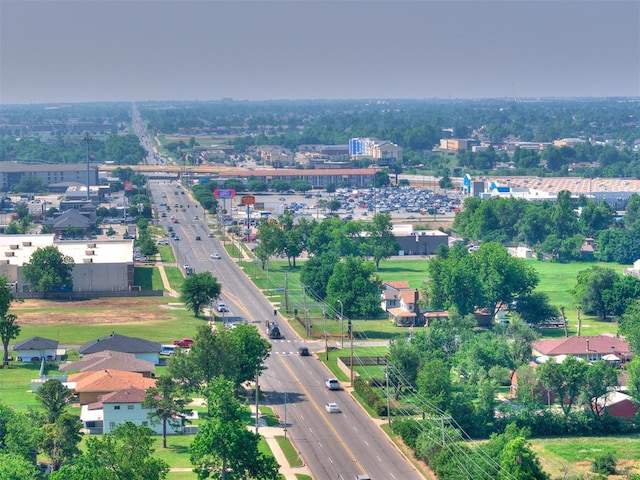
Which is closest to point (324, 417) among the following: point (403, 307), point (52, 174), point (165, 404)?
point (165, 404)

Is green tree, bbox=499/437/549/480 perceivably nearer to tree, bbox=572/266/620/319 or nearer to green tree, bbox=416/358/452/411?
green tree, bbox=416/358/452/411

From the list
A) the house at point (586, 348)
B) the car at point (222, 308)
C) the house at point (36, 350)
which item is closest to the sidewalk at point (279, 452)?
the house at point (36, 350)

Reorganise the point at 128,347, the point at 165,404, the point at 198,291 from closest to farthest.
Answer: the point at 165,404 → the point at 128,347 → the point at 198,291

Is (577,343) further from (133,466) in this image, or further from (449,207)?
(449,207)

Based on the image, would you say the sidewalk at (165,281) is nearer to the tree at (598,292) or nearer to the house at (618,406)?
the tree at (598,292)

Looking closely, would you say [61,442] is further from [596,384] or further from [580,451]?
[596,384]

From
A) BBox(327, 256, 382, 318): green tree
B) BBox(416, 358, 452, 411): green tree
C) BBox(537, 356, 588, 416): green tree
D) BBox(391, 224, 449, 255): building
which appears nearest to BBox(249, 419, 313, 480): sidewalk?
BBox(416, 358, 452, 411): green tree
